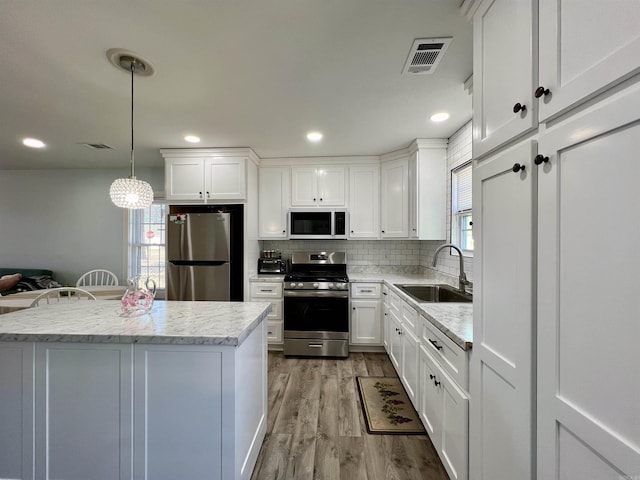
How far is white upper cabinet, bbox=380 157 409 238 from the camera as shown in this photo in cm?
332

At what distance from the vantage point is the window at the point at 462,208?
2.63 meters

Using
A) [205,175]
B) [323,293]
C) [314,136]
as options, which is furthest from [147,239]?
[314,136]

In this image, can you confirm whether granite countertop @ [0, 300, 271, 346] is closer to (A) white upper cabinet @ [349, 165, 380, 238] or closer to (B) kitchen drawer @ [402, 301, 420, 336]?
(B) kitchen drawer @ [402, 301, 420, 336]

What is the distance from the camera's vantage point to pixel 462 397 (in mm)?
1282

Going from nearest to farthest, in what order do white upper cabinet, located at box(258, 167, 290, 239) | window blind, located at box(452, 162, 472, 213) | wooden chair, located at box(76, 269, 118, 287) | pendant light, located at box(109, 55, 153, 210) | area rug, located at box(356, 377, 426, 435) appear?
pendant light, located at box(109, 55, 153, 210), area rug, located at box(356, 377, 426, 435), window blind, located at box(452, 162, 472, 213), white upper cabinet, located at box(258, 167, 290, 239), wooden chair, located at box(76, 269, 118, 287)

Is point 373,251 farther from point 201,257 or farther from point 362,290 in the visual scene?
point 201,257

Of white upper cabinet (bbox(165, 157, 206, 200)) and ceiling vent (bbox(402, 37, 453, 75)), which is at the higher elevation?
ceiling vent (bbox(402, 37, 453, 75))

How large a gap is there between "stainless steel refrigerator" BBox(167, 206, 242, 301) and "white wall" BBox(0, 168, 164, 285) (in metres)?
1.78

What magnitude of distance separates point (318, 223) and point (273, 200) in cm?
68

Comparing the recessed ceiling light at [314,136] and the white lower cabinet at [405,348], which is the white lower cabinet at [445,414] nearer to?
the white lower cabinet at [405,348]

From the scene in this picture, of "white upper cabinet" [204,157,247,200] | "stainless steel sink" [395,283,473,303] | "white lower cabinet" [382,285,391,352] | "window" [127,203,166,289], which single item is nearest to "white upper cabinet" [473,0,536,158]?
"stainless steel sink" [395,283,473,303]

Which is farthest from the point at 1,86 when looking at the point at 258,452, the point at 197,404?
the point at 258,452

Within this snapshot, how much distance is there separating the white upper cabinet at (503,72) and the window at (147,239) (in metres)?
4.50

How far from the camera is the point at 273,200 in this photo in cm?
363
